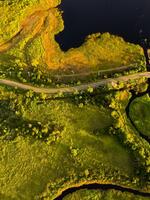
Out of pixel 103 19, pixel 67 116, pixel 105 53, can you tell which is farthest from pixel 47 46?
pixel 67 116

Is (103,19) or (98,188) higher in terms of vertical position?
(103,19)

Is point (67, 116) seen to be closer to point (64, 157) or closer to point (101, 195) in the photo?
point (64, 157)

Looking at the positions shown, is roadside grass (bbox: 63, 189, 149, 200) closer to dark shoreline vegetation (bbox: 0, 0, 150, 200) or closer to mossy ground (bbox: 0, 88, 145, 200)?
dark shoreline vegetation (bbox: 0, 0, 150, 200)

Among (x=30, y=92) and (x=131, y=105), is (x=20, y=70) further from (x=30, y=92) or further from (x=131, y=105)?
(x=131, y=105)

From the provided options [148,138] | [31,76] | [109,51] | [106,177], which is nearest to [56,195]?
[106,177]

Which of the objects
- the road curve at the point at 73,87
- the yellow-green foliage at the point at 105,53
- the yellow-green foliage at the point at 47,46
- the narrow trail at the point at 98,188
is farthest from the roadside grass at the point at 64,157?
the yellow-green foliage at the point at 47,46

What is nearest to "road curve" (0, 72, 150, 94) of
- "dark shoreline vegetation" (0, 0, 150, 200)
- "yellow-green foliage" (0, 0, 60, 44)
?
"dark shoreline vegetation" (0, 0, 150, 200)

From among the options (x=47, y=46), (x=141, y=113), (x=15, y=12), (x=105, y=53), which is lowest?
(x=141, y=113)
